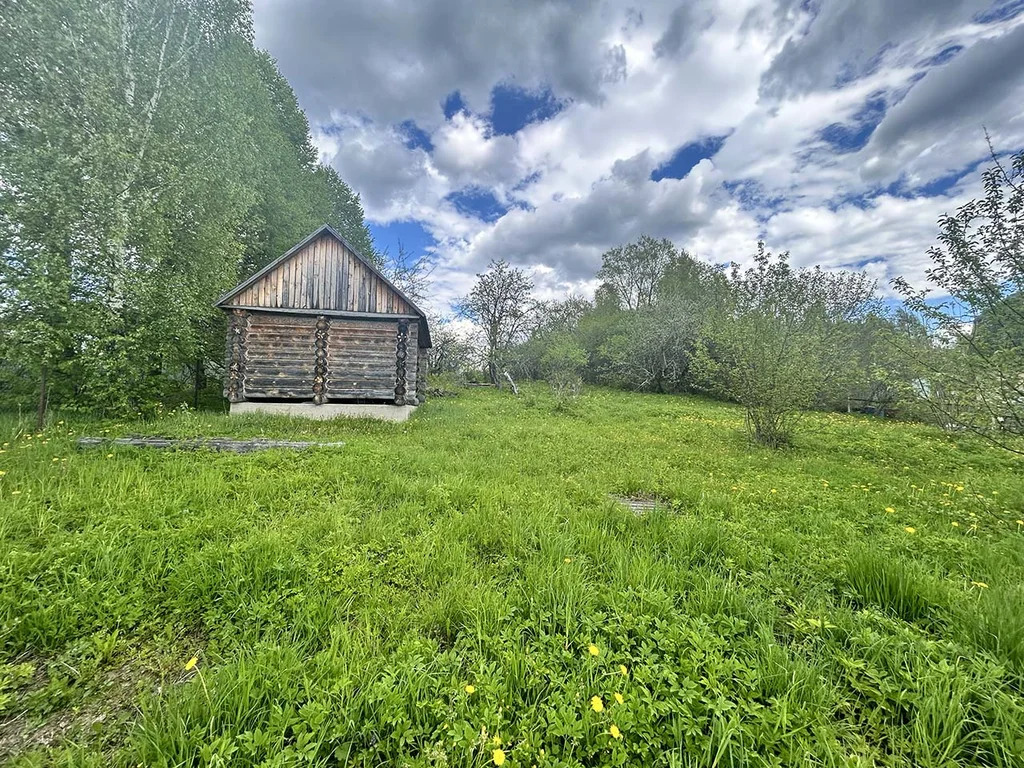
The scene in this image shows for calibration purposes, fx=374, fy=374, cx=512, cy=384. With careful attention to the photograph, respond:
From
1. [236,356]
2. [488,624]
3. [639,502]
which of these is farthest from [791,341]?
[236,356]

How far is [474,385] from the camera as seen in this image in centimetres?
2606

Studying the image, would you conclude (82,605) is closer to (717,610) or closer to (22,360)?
(717,610)

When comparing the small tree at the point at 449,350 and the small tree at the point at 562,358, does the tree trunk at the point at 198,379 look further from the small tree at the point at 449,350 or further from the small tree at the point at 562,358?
the small tree at the point at 562,358

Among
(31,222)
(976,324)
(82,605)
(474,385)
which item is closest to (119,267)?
(31,222)

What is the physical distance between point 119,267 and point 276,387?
14.6 ft

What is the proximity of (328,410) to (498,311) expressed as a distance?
51.1 feet

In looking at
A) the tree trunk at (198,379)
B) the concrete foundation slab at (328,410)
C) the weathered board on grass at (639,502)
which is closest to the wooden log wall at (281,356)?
the concrete foundation slab at (328,410)

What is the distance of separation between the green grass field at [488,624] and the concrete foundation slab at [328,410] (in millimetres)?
5992

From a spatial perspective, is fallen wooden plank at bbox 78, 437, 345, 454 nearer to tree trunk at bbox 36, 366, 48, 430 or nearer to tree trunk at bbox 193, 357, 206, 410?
tree trunk at bbox 36, 366, 48, 430

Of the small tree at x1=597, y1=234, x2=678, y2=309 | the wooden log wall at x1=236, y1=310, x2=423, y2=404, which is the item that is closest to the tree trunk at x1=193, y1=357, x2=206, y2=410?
the wooden log wall at x1=236, y1=310, x2=423, y2=404

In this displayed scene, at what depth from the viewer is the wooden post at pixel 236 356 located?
11445 millimetres

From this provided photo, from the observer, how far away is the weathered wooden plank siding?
11562 mm

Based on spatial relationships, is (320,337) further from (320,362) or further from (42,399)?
(42,399)

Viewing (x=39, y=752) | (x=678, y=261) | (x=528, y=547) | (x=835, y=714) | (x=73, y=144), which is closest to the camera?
(x=39, y=752)
